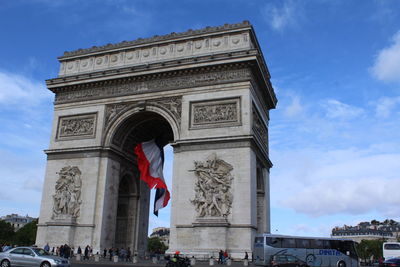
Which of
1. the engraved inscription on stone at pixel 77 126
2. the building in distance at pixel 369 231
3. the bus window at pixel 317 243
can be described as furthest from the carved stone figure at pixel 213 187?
the building in distance at pixel 369 231

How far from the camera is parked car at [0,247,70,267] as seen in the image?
15812 mm

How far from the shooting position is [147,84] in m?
28.8

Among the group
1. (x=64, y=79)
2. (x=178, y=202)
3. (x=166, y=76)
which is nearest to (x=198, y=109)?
(x=166, y=76)


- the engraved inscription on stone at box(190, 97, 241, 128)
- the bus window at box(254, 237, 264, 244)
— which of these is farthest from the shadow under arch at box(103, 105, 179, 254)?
the bus window at box(254, 237, 264, 244)

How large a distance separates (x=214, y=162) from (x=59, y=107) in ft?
44.5

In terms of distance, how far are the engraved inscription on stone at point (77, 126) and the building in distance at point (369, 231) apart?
102615 millimetres

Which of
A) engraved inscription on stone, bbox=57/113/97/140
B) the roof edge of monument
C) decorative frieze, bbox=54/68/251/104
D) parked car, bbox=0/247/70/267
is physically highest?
the roof edge of monument

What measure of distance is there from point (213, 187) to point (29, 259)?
11.5 metres

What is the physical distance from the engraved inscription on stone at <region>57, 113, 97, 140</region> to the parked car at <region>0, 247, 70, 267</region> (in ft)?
43.7

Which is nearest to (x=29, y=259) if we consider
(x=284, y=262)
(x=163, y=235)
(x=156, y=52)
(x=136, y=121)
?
(x=284, y=262)

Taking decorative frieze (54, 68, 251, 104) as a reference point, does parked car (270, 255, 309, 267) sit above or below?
below

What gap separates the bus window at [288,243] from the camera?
73.6 ft

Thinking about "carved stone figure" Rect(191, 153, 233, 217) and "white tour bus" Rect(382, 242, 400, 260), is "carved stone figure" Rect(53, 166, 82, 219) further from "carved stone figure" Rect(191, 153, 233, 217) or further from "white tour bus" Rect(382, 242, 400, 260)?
"white tour bus" Rect(382, 242, 400, 260)

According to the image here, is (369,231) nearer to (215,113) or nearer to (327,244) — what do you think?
(327,244)
